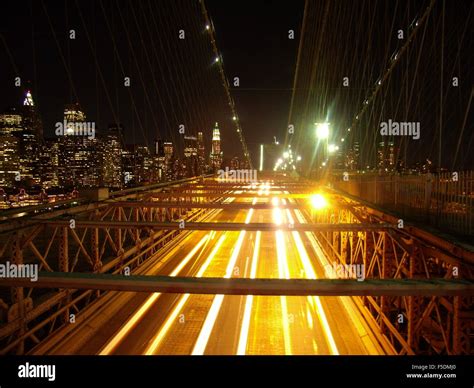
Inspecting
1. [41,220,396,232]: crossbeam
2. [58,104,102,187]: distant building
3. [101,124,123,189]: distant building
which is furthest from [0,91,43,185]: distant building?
[41,220,396,232]: crossbeam

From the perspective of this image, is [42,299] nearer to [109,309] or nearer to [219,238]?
[109,309]

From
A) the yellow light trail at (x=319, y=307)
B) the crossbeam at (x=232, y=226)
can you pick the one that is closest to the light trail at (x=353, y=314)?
the yellow light trail at (x=319, y=307)

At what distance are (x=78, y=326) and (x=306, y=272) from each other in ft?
24.1

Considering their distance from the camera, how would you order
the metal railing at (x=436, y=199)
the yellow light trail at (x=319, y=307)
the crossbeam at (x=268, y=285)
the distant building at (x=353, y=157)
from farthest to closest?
1. the distant building at (x=353, y=157)
2. the yellow light trail at (x=319, y=307)
3. the metal railing at (x=436, y=199)
4. the crossbeam at (x=268, y=285)

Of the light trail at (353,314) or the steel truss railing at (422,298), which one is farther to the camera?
the light trail at (353,314)

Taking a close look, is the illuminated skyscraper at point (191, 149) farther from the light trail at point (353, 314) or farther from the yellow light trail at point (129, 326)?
the yellow light trail at point (129, 326)

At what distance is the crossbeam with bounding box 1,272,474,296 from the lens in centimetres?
317

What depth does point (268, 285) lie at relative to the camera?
10.5 feet

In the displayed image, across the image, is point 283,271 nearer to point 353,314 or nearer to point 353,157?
point 353,314

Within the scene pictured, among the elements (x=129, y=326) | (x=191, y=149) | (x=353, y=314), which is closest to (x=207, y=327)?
(x=129, y=326)

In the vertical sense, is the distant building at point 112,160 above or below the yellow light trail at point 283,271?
above

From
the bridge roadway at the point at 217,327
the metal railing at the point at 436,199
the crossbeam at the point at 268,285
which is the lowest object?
the bridge roadway at the point at 217,327

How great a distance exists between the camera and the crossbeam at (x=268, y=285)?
3166 mm
